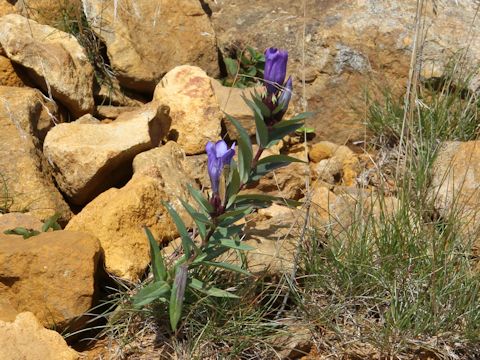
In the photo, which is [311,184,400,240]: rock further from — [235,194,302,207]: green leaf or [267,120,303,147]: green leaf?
[267,120,303,147]: green leaf

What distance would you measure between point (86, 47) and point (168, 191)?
3.77 ft

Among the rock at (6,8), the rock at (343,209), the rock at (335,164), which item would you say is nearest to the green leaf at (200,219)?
the rock at (343,209)

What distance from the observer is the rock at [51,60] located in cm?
Result: 390

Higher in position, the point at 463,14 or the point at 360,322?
the point at 463,14

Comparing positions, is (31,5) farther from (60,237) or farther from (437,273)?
(437,273)

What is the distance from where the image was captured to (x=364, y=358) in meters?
2.99

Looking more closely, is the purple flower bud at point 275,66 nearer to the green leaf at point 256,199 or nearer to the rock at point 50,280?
the green leaf at point 256,199

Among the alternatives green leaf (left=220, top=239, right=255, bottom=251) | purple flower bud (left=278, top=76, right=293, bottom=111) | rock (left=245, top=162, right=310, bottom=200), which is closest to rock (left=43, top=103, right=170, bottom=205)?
rock (left=245, top=162, right=310, bottom=200)

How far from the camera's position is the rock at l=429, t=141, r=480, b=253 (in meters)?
3.19

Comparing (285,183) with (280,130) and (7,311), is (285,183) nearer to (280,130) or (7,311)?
(280,130)

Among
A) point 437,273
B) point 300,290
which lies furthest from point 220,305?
point 437,273

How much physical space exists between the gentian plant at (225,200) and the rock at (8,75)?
1.59m

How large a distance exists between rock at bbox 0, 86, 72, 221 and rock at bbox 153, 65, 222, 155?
24.2 inches

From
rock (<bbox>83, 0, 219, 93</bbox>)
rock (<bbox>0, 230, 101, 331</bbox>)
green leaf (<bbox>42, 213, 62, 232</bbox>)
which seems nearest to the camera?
rock (<bbox>0, 230, 101, 331</bbox>)
